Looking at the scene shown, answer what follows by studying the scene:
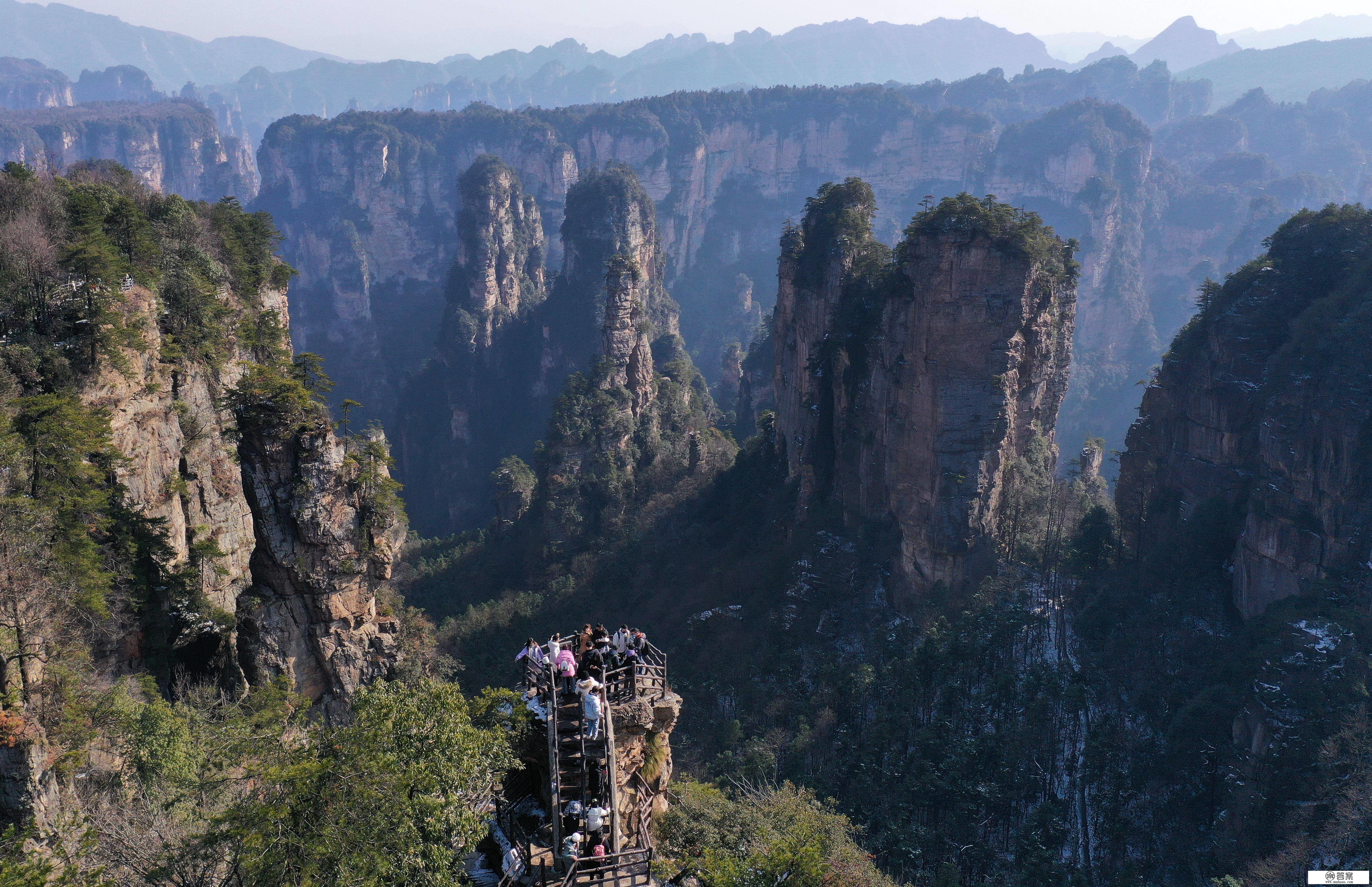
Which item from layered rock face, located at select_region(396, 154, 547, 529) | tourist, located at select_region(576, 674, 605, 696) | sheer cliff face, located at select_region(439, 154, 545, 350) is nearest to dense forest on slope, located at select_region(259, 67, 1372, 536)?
layered rock face, located at select_region(396, 154, 547, 529)

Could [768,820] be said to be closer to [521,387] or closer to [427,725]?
[427,725]

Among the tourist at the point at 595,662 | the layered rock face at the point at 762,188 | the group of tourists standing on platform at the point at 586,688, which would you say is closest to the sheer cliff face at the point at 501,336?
the layered rock face at the point at 762,188

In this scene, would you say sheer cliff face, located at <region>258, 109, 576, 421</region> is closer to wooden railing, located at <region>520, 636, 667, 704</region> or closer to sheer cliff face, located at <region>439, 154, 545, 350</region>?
sheer cliff face, located at <region>439, 154, 545, 350</region>

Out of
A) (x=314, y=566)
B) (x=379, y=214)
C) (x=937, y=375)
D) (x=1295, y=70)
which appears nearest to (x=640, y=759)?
(x=314, y=566)

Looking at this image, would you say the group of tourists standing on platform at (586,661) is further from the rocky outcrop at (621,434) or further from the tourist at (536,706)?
the rocky outcrop at (621,434)

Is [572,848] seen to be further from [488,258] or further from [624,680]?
[488,258]
